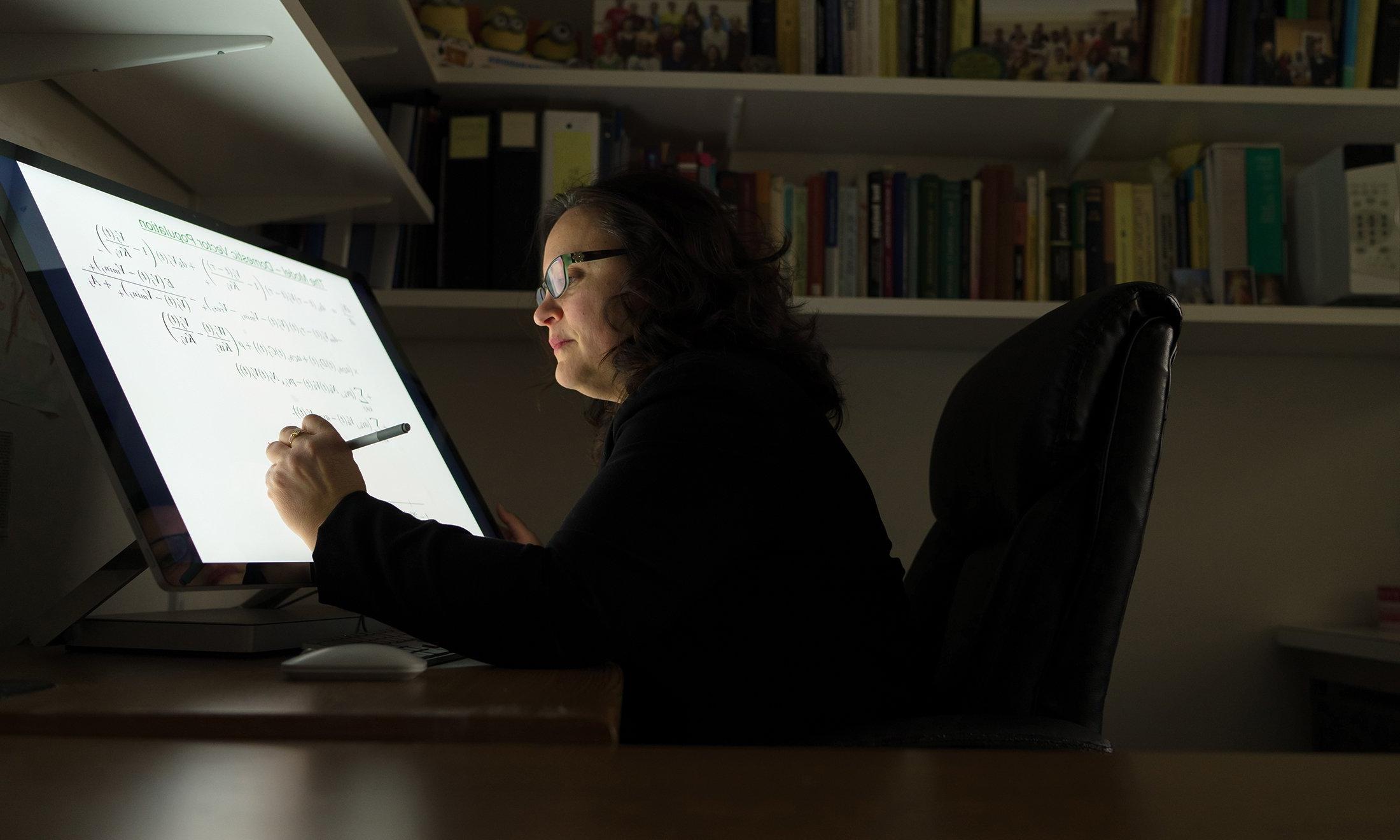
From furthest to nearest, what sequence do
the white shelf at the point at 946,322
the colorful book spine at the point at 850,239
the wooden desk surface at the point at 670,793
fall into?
the colorful book spine at the point at 850,239, the white shelf at the point at 946,322, the wooden desk surface at the point at 670,793

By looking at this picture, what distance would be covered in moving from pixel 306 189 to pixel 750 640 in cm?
116

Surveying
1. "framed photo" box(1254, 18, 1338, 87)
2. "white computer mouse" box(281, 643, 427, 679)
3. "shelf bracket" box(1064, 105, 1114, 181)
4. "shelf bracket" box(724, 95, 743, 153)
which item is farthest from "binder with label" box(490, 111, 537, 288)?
"framed photo" box(1254, 18, 1338, 87)

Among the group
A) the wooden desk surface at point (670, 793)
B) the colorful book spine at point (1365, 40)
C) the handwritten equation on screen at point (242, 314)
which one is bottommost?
the wooden desk surface at point (670, 793)

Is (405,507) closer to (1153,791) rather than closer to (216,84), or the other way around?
(216,84)

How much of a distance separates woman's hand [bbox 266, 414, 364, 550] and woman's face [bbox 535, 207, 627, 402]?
0.38 m

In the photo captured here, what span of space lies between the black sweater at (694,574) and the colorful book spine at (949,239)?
36.6 inches

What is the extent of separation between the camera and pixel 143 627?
861 mm

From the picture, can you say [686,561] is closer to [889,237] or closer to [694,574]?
[694,574]

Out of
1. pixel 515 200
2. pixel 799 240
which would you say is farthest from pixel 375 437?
pixel 799 240

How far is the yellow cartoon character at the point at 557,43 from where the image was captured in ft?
6.35

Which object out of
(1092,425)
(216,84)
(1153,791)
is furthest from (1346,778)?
(216,84)

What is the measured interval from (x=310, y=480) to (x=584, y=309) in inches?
17.0

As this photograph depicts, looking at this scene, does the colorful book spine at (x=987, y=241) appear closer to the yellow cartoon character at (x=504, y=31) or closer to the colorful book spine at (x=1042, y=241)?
the colorful book spine at (x=1042, y=241)

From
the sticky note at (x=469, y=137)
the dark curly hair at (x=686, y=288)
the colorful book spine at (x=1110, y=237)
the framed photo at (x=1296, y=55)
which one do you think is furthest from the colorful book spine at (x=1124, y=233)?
the sticky note at (x=469, y=137)
